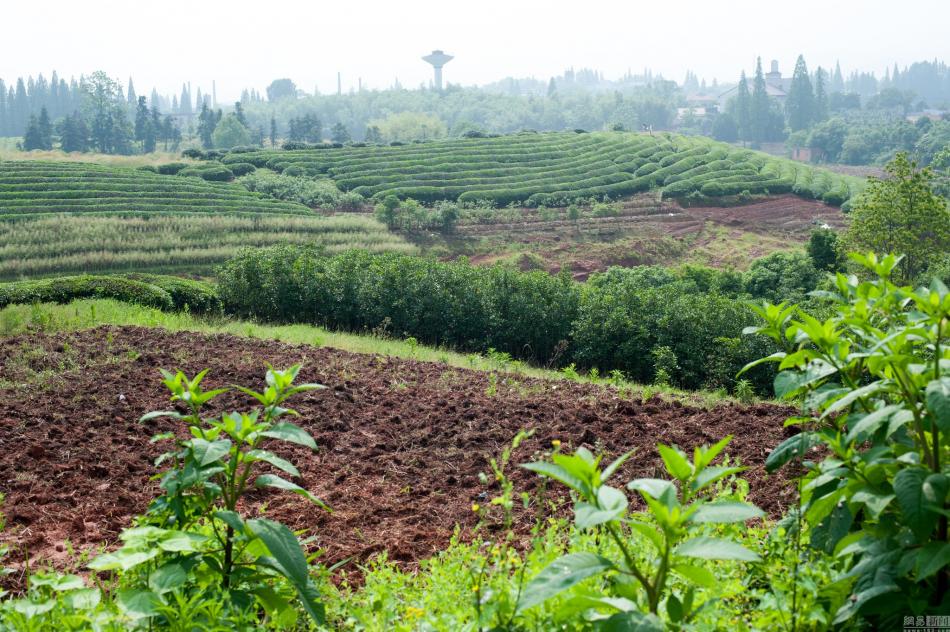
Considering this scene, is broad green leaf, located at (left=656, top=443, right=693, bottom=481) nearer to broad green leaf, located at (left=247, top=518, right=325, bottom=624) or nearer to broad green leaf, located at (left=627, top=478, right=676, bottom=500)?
broad green leaf, located at (left=627, top=478, right=676, bottom=500)

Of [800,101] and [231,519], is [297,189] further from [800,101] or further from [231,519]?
[800,101]

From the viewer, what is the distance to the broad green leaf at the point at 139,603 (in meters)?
2.49

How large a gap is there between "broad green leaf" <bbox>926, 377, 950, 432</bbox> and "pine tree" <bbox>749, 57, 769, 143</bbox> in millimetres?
126550

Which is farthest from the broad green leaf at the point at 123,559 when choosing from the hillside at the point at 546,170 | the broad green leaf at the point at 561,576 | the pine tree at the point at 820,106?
the pine tree at the point at 820,106

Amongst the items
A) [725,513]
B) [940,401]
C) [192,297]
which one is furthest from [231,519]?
[192,297]

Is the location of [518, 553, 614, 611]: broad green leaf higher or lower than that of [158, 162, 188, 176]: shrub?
lower

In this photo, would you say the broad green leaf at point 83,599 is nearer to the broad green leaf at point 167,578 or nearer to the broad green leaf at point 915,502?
the broad green leaf at point 167,578

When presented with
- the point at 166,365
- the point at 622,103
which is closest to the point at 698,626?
the point at 166,365

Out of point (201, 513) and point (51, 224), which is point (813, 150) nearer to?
point (51, 224)

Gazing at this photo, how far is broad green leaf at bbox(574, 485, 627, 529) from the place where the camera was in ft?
6.79

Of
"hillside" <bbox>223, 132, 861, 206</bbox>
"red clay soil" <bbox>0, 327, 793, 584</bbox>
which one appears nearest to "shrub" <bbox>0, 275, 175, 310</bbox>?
"red clay soil" <bbox>0, 327, 793, 584</bbox>

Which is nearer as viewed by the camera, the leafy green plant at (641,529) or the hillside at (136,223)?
the leafy green plant at (641,529)

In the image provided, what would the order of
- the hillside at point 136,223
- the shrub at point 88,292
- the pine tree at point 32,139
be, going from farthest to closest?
the pine tree at point 32,139 → the hillside at point 136,223 → the shrub at point 88,292

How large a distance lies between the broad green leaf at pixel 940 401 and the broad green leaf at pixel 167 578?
231 cm
